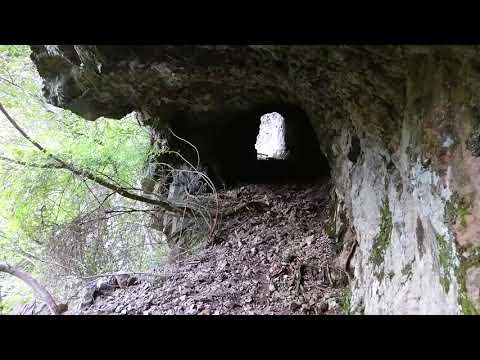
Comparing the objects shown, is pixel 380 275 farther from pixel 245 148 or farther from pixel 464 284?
pixel 245 148

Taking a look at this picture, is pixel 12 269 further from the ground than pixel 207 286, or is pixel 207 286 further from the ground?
pixel 12 269

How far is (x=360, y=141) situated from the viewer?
359 centimetres

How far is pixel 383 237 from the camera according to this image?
305cm

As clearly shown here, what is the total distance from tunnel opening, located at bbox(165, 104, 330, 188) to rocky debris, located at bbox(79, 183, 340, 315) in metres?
1.12

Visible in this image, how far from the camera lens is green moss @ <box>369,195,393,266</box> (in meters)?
2.98

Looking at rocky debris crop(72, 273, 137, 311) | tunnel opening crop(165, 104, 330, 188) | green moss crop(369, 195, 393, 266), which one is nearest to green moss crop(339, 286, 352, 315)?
green moss crop(369, 195, 393, 266)

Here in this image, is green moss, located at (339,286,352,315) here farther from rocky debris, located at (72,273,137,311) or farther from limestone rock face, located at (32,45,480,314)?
rocky debris, located at (72,273,137,311)

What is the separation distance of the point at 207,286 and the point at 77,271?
1963mm

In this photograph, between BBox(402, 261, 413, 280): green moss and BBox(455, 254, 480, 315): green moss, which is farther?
BBox(402, 261, 413, 280): green moss

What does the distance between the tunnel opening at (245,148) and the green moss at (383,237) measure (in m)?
3.29
